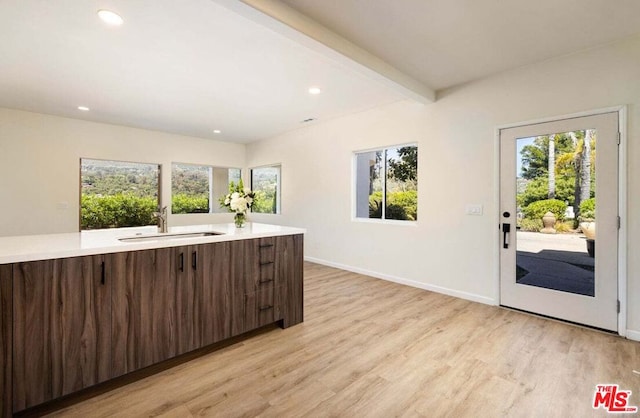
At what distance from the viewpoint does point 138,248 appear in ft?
6.43

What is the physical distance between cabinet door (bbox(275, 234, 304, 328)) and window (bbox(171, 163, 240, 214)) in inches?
183

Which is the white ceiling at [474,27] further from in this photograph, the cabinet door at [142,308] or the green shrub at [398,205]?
the cabinet door at [142,308]

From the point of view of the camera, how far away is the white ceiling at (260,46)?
2225mm

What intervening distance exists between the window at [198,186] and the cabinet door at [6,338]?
517 centimetres

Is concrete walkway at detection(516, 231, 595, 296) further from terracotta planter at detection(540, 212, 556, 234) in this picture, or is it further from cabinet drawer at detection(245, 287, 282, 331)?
cabinet drawer at detection(245, 287, 282, 331)

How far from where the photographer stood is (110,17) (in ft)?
7.59

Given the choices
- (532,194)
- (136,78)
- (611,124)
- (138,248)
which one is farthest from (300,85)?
(611,124)

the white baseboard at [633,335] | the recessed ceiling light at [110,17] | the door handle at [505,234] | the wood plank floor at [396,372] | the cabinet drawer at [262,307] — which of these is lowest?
the wood plank floor at [396,372]

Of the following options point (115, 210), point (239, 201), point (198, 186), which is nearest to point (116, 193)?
point (115, 210)

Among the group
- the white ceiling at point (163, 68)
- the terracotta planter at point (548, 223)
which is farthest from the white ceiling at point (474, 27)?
the terracotta planter at point (548, 223)

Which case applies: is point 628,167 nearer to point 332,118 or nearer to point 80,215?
point 332,118

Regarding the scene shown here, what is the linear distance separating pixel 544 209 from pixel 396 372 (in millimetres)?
2423

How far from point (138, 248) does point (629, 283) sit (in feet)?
13.6

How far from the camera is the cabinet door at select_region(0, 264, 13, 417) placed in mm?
1527
